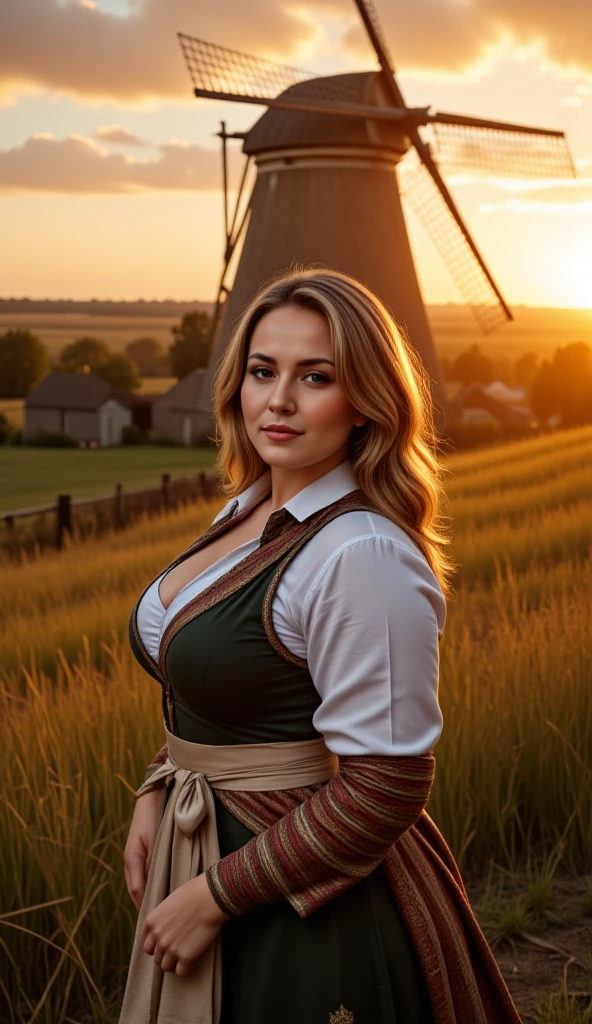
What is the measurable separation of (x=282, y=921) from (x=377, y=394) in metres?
0.66

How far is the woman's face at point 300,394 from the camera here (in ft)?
4.11

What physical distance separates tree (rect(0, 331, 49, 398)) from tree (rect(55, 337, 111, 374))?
0.21m

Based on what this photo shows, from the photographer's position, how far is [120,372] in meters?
8.94

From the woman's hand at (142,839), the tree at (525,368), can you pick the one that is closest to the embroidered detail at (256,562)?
the woman's hand at (142,839)

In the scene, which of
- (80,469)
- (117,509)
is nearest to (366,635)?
(117,509)

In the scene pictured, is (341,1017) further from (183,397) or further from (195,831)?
(183,397)

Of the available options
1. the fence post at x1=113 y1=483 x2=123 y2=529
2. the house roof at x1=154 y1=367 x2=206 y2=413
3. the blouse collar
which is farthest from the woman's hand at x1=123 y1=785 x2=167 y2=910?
the house roof at x1=154 y1=367 x2=206 y2=413

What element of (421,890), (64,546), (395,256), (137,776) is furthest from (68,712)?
(395,256)

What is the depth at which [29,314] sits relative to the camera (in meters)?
7.41

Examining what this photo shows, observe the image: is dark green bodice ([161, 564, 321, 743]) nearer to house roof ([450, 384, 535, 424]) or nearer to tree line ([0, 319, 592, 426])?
tree line ([0, 319, 592, 426])

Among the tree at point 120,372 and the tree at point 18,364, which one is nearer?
the tree at point 18,364

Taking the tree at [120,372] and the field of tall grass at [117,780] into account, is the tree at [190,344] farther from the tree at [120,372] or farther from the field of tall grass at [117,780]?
the field of tall grass at [117,780]

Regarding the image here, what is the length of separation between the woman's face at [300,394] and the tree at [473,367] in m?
17.9

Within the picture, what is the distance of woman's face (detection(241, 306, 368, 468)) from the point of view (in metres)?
1.25
